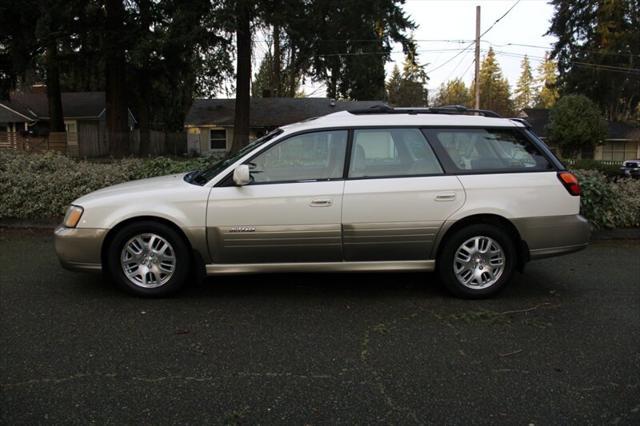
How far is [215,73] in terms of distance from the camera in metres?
23.0

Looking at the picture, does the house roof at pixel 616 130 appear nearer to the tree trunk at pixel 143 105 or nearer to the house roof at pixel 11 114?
the tree trunk at pixel 143 105

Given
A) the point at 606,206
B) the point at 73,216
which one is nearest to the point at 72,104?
the point at 73,216

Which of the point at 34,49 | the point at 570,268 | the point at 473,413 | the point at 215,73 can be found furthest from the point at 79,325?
the point at 215,73

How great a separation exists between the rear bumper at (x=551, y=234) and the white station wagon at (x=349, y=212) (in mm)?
12

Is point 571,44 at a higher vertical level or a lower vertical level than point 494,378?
higher

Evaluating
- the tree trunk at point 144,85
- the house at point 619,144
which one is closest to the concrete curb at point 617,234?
the tree trunk at point 144,85

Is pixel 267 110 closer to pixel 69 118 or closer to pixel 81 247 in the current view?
pixel 69 118

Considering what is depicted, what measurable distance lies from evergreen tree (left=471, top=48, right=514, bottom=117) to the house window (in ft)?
161

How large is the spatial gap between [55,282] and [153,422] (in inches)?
125

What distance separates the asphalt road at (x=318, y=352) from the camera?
120 inches

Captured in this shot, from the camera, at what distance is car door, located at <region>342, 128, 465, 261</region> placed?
4.88 metres

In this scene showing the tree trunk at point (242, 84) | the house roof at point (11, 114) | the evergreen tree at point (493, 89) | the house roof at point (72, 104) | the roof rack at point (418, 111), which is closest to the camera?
the roof rack at point (418, 111)

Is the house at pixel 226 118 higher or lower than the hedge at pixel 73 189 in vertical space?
higher

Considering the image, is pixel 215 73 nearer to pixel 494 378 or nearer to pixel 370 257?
pixel 370 257
